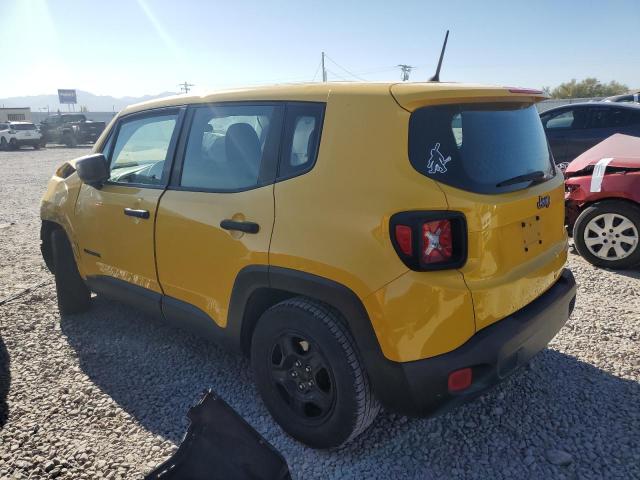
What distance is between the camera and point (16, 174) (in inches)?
596

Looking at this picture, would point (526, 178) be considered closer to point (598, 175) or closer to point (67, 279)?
point (598, 175)

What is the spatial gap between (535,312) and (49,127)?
33.2 metres

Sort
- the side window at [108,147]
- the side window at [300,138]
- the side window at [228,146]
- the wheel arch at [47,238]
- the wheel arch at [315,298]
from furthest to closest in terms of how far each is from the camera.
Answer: the wheel arch at [47,238]
the side window at [108,147]
the side window at [228,146]
the side window at [300,138]
the wheel arch at [315,298]

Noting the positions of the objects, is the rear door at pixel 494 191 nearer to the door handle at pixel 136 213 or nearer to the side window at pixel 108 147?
the door handle at pixel 136 213

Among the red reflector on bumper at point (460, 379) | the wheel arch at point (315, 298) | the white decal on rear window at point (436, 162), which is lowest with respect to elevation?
the red reflector on bumper at point (460, 379)

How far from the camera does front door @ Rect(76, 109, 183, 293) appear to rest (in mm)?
2970

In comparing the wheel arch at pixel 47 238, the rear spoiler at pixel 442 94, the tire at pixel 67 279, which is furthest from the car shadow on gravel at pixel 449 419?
the rear spoiler at pixel 442 94

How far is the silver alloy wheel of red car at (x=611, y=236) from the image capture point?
15.1ft

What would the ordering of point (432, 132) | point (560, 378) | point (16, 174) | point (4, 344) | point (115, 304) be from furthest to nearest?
point (16, 174)
point (115, 304)
point (4, 344)
point (560, 378)
point (432, 132)

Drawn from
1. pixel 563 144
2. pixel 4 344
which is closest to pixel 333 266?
pixel 4 344

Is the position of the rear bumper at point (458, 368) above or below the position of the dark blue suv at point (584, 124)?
below

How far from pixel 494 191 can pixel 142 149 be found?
2.45 metres

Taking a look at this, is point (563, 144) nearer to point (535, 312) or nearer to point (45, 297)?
point (535, 312)

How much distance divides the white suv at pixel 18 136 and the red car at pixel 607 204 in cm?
2929
